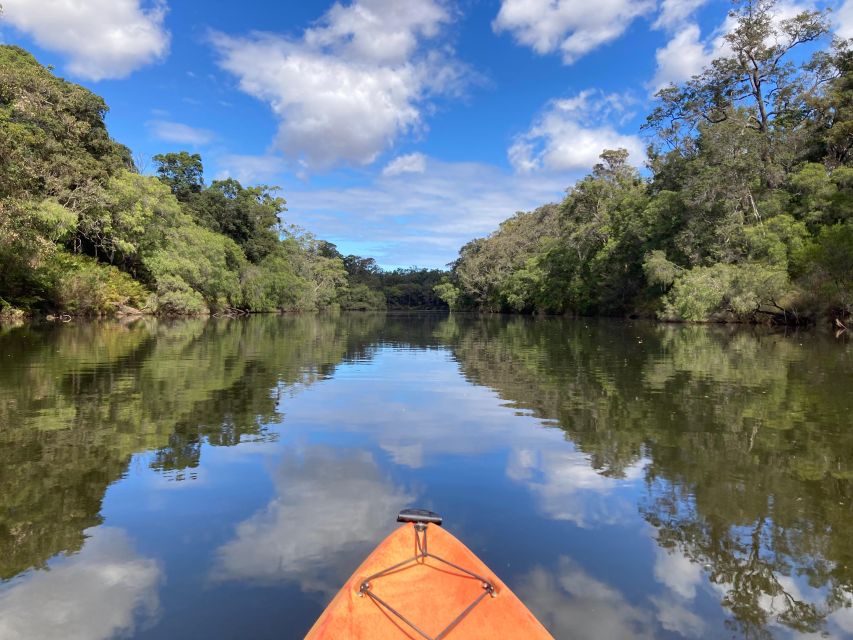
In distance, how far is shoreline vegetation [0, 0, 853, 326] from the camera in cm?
2897

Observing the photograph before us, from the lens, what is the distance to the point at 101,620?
3.55 meters

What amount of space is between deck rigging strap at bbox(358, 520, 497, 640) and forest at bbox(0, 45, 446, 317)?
75.3 ft

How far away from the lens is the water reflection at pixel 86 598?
345 centimetres

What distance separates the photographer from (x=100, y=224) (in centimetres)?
3419

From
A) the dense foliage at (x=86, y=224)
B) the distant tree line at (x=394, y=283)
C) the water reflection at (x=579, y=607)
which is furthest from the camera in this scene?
the distant tree line at (x=394, y=283)

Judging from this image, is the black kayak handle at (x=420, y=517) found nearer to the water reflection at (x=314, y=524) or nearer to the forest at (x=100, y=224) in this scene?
the water reflection at (x=314, y=524)

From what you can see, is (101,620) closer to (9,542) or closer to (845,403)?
(9,542)

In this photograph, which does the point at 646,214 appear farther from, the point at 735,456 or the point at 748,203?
the point at 735,456

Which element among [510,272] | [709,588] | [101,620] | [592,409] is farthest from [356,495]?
[510,272]

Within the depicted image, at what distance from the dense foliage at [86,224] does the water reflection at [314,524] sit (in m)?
20.2

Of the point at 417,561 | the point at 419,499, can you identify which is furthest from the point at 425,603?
the point at 419,499

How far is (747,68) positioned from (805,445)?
41803 millimetres

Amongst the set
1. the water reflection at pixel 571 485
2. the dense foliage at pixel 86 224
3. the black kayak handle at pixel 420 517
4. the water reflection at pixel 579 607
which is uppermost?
the dense foliage at pixel 86 224

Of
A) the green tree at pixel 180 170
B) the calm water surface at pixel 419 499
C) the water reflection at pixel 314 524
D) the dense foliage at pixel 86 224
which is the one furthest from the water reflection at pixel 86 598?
the green tree at pixel 180 170
